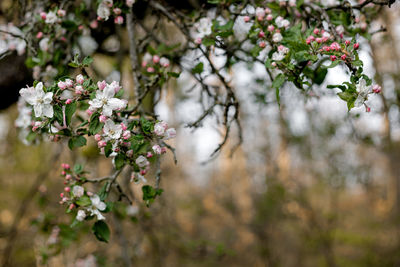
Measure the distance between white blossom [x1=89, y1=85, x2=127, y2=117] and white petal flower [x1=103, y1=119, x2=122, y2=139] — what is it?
0.04m

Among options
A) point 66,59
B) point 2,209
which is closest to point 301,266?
point 2,209

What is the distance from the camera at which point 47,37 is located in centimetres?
169

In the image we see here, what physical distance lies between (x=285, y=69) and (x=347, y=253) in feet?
32.5

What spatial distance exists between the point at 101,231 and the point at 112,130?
0.54 meters

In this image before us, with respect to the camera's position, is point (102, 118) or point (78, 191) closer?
point (102, 118)

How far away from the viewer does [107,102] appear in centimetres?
102

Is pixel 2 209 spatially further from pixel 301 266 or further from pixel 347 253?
pixel 347 253

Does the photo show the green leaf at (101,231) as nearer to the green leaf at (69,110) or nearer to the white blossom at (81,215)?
the white blossom at (81,215)

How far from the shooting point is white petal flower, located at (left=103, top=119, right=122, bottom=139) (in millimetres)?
1039

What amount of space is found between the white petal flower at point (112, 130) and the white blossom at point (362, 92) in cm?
85

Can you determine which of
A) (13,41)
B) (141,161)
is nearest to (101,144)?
(141,161)

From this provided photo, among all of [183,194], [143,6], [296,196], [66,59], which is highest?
[143,6]

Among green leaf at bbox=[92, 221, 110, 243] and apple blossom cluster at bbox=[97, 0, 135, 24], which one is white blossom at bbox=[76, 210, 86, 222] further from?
apple blossom cluster at bbox=[97, 0, 135, 24]

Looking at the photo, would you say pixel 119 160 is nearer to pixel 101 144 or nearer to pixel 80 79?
pixel 101 144
